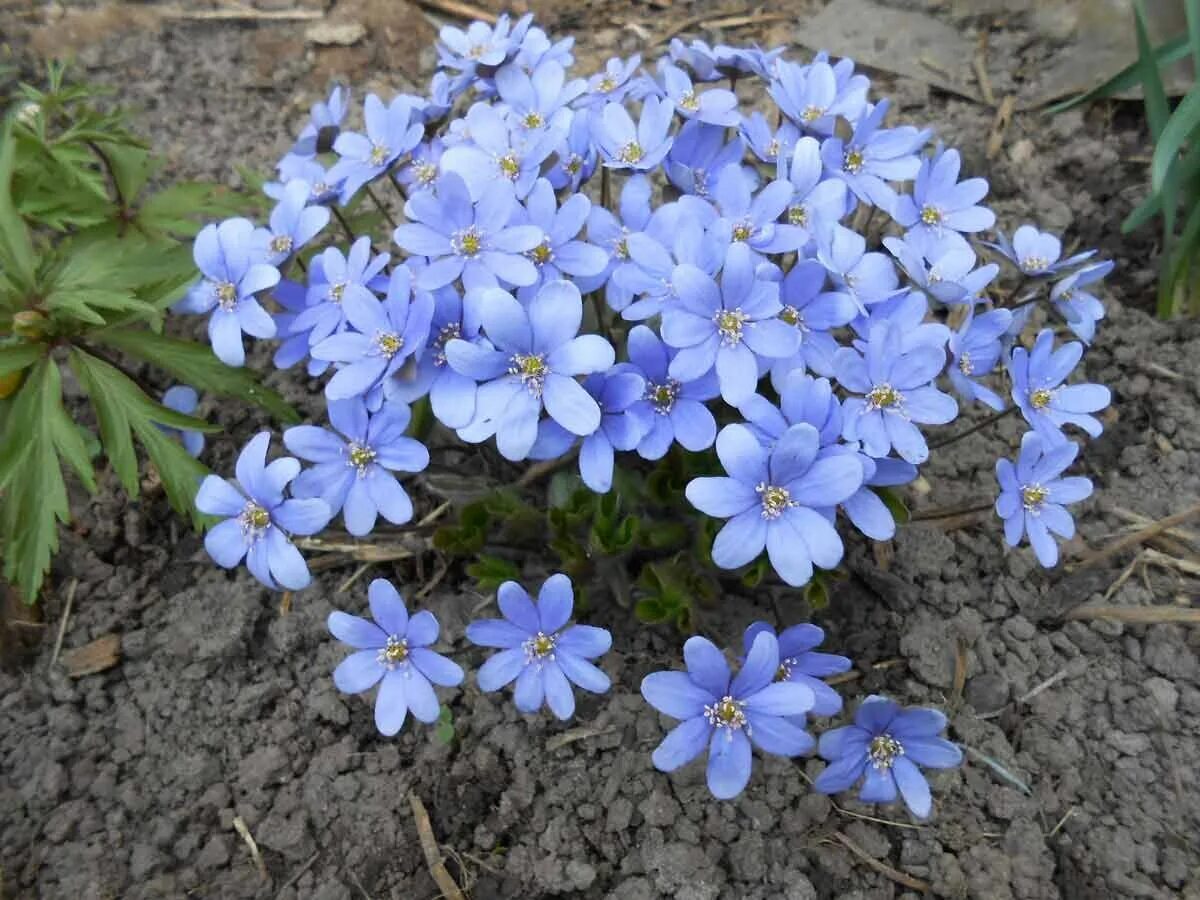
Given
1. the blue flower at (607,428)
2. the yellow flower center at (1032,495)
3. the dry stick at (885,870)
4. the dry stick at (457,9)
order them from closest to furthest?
the blue flower at (607,428) → the yellow flower center at (1032,495) → the dry stick at (885,870) → the dry stick at (457,9)

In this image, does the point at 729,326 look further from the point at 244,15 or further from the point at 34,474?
the point at 244,15

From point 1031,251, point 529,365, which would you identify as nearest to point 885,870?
point 529,365

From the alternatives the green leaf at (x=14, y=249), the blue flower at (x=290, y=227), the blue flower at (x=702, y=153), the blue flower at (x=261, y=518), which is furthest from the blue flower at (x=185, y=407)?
Answer: the blue flower at (x=702, y=153)

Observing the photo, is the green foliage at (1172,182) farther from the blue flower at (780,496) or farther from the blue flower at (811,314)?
the blue flower at (780,496)

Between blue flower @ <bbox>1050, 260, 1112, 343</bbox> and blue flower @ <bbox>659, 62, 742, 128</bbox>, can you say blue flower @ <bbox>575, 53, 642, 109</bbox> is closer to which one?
blue flower @ <bbox>659, 62, 742, 128</bbox>

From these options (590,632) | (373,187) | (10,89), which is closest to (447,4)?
(373,187)

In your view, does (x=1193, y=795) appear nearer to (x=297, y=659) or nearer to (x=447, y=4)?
(x=297, y=659)

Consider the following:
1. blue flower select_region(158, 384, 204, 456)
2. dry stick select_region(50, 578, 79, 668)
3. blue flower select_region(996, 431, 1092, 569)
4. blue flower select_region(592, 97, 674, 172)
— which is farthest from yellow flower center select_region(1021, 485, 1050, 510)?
dry stick select_region(50, 578, 79, 668)
